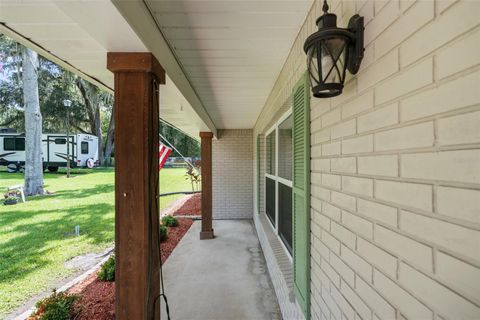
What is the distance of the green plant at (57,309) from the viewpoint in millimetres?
2387

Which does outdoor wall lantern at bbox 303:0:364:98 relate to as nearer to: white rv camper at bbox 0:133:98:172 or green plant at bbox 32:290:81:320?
green plant at bbox 32:290:81:320

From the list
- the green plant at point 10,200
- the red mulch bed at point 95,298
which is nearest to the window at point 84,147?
the green plant at point 10,200

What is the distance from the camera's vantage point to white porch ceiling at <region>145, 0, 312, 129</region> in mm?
1508

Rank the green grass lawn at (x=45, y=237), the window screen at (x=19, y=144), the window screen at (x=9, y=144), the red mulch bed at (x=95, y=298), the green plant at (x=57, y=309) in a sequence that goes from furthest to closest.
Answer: the window screen at (x=19, y=144), the window screen at (x=9, y=144), the green grass lawn at (x=45, y=237), the red mulch bed at (x=95, y=298), the green plant at (x=57, y=309)

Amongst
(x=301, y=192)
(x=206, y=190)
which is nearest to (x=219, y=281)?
(x=301, y=192)

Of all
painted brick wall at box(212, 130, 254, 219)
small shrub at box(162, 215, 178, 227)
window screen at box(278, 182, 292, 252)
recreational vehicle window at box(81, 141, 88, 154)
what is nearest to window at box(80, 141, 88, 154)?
recreational vehicle window at box(81, 141, 88, 154)

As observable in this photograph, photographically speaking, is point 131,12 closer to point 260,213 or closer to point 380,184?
point 380,184

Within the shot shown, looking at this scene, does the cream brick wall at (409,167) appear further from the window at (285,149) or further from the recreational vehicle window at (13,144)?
the recreational vehicle window at (13,144)

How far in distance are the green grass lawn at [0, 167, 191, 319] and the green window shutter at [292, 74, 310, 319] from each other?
11.1 ft

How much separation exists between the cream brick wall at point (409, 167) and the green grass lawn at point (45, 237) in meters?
3.93

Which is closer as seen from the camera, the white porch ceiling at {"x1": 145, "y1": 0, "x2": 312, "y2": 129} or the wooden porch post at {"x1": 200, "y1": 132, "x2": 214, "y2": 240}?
the white porch ceiling at {"x1": 145, "y1": 0, "x2": 312, "y2": 129}

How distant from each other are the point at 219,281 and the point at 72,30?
3.22 metres

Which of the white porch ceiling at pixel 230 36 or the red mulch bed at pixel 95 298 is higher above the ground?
the white porch ceiling at pixel 230 36

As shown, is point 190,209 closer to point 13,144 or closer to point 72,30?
point 72,30
